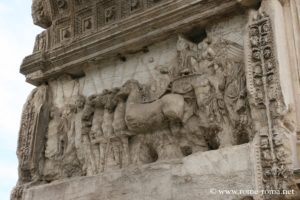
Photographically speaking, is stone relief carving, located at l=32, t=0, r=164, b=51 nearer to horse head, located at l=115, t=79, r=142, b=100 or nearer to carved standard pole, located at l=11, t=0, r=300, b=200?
carved standard pole, located at l=11, t=0, r=300, b=200

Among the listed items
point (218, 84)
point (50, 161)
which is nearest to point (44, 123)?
point (50, 161)

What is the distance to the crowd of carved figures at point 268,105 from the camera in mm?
3805

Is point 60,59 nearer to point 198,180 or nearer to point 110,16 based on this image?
point 110,16

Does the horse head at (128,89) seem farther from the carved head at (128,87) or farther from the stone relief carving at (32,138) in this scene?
the stone relief carving at (32,138)

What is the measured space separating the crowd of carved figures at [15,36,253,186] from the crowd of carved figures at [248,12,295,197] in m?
0.20

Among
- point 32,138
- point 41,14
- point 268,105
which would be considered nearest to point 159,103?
point 268,105

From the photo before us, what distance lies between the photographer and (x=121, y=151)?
5066 mm

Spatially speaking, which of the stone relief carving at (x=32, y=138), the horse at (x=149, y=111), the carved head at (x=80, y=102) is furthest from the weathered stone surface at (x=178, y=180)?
the carved head at (x=80, y=102)

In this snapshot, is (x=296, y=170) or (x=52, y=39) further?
(x=52, y=39)

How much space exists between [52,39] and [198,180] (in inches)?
121

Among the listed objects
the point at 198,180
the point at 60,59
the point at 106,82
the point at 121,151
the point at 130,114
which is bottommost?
the point at 198,180

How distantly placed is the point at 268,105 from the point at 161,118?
1171 millimetres

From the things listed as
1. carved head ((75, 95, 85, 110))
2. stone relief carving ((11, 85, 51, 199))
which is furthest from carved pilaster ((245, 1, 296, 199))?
stone relief carving ((11, 85, 51, 199))

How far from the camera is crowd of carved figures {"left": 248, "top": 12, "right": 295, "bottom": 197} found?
3805mm
